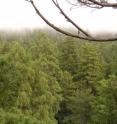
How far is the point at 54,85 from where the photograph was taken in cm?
3575

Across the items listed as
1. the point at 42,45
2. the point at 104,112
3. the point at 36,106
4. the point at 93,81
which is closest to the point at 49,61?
the point at 42,45

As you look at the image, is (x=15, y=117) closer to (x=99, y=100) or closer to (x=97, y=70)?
(x=99, y=100)

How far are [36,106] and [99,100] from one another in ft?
20.9

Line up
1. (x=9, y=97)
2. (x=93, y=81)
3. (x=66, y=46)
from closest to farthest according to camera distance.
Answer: (x=9, y=97)
(x=93, y=81)
(x=66, y=46)

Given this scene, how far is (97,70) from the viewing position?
4412cm

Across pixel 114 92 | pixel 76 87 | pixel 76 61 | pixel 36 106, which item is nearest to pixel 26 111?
pixel 36 106

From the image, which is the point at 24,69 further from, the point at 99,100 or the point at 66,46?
the point at 66,46

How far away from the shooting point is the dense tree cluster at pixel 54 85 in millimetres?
24812

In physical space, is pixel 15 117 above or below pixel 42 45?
Result: below

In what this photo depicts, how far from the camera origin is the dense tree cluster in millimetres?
24812

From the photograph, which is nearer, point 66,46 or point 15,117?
point 15,117

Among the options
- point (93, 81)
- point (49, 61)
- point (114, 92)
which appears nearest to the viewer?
point (114, 92)

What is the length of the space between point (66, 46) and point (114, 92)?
1820 cm

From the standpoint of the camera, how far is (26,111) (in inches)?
1128
